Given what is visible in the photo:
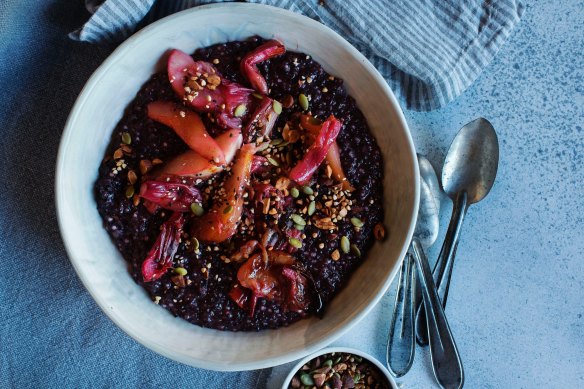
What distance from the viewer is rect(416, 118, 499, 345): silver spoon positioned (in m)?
3.39

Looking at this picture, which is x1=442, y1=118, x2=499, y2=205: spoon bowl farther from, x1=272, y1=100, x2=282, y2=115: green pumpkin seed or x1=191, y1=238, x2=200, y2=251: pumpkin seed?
x1=191, y1=238, x2=200, y2=251: pumpkin seed

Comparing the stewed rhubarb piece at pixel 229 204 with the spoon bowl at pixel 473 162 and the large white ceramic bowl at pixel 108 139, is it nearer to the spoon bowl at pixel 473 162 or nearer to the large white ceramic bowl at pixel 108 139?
the large white ceramic bowl at pixel 108 139

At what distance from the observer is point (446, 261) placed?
11.1 feet

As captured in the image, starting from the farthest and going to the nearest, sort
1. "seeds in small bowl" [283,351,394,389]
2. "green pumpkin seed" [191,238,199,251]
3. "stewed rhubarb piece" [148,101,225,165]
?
1. "seeds in small bowl" [283,351,394,389]
2. "green pumpkin seed" [191,238,199,251]
3. "stewed rhubarb piece" [148,101,225,165]

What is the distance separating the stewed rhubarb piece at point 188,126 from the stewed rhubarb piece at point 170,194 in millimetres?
194

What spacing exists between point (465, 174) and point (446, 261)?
0.50 metres

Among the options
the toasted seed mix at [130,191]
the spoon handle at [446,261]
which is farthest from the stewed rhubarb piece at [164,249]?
the spoon handle at [446,261]

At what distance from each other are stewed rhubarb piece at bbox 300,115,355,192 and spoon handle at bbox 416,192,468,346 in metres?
0.72

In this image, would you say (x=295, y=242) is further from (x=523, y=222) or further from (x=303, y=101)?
(x=523, y=222)

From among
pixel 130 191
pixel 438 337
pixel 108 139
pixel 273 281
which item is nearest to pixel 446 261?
pixel 438 337

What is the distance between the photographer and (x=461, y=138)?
3.40 m

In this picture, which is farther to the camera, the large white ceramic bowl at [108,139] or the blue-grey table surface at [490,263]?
the blue-grey table surface at [490,263]

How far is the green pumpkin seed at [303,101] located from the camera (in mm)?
2963

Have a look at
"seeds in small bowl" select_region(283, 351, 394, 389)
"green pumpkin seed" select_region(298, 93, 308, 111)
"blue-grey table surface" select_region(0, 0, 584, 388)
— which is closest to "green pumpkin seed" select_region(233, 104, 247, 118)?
"green pumpkin seed" select_region(298, 93, 308, 111)
